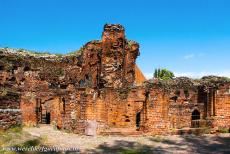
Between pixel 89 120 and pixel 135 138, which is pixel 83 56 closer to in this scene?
pixel 89 120

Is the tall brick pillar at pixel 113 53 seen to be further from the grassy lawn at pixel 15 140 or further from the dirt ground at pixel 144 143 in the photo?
the grassy lawn at pixel 15 140

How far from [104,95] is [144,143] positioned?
448 centimetres

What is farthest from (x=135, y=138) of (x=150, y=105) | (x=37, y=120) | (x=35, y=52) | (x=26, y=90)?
(x=35, y=52)

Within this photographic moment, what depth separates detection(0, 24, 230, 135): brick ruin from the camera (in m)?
19.1

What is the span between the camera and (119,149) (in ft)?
48.5

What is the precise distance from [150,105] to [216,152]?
550 cm

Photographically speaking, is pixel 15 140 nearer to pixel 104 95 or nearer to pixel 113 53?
pixel 104 95

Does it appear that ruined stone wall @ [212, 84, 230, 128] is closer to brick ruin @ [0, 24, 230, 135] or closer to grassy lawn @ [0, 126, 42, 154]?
brick ruin @ [0, 24, 230, 135]

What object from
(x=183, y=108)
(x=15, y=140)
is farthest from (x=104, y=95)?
(x=15, y=140)

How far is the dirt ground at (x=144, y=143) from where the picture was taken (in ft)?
47.9

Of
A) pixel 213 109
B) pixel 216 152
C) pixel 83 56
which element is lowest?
pixel 216 152

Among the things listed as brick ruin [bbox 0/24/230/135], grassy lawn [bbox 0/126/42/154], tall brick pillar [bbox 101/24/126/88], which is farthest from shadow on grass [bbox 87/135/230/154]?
tall brick pillar [bbox 101/24/126/88]

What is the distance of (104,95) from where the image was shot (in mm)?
19906

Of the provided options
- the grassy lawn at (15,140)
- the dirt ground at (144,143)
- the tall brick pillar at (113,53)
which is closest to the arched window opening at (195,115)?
the dirt ground at (144,143)
